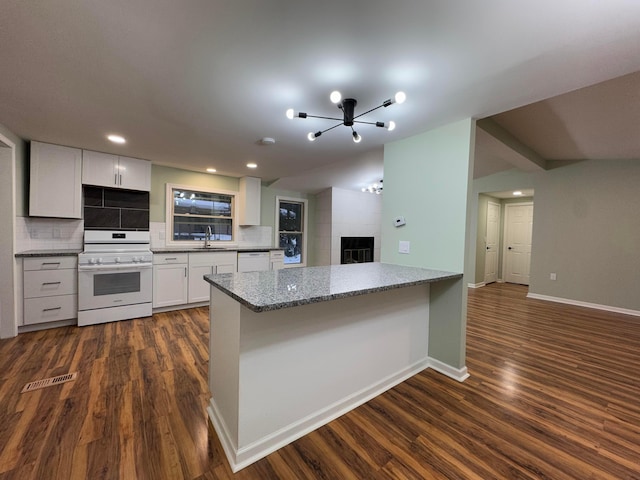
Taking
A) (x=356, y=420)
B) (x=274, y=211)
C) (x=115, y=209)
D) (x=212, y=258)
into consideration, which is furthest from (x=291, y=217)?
(x=356, y=420)

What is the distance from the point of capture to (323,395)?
5.82 feet

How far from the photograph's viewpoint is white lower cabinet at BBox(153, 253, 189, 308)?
3848 mm

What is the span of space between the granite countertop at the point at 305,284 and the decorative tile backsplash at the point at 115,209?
289 centimetres

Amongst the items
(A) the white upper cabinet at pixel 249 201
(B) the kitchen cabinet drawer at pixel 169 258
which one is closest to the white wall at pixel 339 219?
(A) the white upper cabinet at pixel 249 201

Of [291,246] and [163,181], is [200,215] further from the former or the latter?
[291,246]

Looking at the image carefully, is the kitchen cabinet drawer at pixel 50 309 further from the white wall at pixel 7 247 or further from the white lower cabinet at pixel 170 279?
the white lower cabinet at pixel 170 279

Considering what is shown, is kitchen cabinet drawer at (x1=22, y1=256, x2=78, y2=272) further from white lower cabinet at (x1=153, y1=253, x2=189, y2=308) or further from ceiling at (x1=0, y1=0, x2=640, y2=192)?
ceiling at (x1=0, y1=0, x2=640, y2=192)

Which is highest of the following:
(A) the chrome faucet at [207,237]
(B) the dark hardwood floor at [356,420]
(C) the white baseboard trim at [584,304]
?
(A) the chrome faucet at [207,237]

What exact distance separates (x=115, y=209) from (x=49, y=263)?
3.21ft

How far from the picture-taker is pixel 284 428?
159 cm

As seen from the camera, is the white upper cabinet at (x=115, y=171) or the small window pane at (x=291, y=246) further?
the small window pane at (x=291, y=246)

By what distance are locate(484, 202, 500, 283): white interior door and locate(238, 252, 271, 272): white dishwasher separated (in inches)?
200

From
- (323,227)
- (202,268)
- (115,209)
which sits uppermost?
(115,209)

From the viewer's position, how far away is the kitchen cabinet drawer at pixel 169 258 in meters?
3.84
